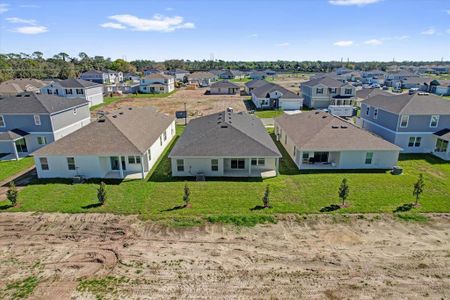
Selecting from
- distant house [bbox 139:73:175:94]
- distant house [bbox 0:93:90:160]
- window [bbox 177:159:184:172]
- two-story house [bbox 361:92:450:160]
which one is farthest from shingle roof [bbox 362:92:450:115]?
distant house [bbox 139:73:175:94]

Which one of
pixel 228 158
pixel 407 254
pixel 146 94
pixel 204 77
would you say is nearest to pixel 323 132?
pixel 228 158

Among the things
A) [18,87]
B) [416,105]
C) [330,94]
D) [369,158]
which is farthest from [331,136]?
[18,87]

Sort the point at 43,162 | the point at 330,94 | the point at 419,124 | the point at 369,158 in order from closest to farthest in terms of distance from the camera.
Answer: the point at 43,162, the point at 369,158, the point at 419,124, the point at 330,94

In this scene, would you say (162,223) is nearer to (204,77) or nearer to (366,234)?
(366,234)

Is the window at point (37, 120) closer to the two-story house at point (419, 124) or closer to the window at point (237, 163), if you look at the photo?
the window at point (237, 163)

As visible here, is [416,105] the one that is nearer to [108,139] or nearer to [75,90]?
[108,139]

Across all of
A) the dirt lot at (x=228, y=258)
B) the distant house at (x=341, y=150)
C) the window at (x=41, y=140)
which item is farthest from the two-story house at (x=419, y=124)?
the window at (x=41, y=140)

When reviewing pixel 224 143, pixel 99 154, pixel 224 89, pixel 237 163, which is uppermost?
pixel 224 89
